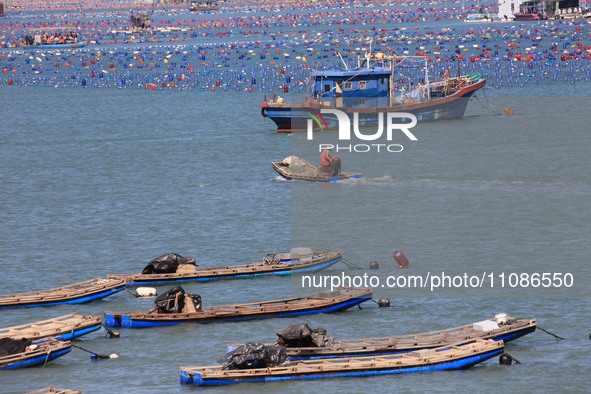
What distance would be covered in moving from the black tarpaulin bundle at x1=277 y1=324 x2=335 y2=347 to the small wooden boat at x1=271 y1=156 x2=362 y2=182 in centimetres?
2915

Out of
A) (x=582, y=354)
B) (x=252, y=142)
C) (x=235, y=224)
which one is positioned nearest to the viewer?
(x=582, y=354)

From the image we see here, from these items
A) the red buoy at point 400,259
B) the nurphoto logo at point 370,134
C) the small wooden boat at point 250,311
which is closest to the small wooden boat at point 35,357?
the small wooden boat at point 250,311

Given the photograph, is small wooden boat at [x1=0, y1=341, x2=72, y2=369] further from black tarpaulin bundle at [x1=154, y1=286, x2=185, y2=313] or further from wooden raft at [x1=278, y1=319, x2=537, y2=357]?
wooden raft at [x1=278, y1=319, x2=537, y2=357]

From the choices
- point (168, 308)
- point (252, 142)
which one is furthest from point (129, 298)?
point (252, 142)

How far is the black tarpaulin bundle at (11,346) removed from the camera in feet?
106

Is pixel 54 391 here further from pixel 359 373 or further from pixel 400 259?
pixel 400 259

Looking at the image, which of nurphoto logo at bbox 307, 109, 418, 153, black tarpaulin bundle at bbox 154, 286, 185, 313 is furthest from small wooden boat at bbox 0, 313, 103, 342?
nurphoto logo at bbox 307, 109, 418, 153

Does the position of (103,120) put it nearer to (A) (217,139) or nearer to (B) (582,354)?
(A) (217,139)

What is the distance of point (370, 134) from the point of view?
3123 inches

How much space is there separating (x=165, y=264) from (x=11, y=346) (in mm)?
10249

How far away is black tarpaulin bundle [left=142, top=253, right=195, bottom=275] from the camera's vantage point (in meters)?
41.9

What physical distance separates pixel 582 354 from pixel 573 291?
23.4 feet

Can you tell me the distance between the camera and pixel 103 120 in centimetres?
9794

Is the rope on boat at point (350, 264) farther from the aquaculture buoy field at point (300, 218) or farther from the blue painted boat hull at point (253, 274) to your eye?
the blue painted boat hull at point (253, 274)
